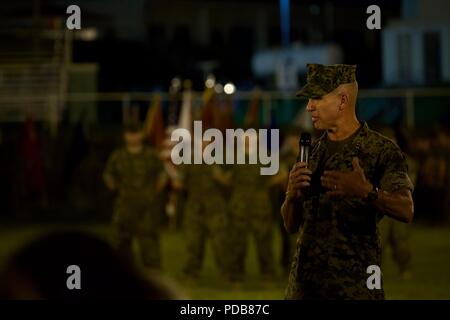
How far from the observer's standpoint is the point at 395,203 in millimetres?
4484

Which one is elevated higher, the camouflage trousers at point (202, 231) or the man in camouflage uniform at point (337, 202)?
the man in camouflage uniform at point (337, 202)

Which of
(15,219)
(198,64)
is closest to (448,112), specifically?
(15,219)

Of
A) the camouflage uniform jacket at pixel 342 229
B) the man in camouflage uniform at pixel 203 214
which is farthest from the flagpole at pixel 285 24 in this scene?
the camouflage uniform jacket at pixel 342 229

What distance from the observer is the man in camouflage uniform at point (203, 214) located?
43.6 feet

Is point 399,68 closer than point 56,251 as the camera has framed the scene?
No

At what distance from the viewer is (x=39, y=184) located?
22.6 metres

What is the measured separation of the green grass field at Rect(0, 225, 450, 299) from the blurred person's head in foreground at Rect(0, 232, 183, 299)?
333 inches

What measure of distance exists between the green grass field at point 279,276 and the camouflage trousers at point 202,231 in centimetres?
20

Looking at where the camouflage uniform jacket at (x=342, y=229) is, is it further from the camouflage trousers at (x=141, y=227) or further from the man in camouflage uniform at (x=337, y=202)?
the camouflage trousers at (x=141, y=227)

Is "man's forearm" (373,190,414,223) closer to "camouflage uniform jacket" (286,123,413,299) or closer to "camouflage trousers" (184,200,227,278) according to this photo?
"camouflage uniform jacket" (286,123,413,299)

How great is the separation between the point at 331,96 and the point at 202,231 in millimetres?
8787

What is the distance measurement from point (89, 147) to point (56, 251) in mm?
21357
